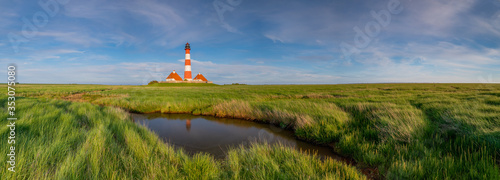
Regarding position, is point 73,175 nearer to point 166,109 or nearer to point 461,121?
point 461,121

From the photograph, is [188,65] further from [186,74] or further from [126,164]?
[126,164]

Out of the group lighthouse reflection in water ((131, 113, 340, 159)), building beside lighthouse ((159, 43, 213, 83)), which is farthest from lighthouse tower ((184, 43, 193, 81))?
lighthouse reflection in water ((131, 113, 340, 159))

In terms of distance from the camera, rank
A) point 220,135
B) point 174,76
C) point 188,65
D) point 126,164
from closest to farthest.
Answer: point 126,164 < point 220,135 < point 188,65 < point 174,76

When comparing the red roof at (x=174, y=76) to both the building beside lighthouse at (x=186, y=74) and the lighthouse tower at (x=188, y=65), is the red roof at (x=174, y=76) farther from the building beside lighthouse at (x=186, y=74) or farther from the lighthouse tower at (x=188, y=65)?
the lighthouse tower at (x=188, y=65)

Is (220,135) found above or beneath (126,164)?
beneath

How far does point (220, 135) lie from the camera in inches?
354

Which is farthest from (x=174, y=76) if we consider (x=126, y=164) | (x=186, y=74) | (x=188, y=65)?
(x=126, y=164)

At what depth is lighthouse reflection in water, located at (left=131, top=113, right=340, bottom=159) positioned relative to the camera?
707cm

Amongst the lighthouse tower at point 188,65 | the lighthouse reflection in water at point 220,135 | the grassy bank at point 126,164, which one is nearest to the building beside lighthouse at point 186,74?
the lighthouse tower at point 188,65

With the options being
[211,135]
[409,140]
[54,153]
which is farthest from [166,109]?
[409,140]

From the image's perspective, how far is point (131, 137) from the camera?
18.3ft

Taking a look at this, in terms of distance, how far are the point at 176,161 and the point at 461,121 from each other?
9.65 m

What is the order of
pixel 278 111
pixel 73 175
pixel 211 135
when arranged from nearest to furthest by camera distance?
1. pixel 73 175
2. pixel 211 135
3. pixel 278 111

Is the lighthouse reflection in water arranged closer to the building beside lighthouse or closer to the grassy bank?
the grassy bank
